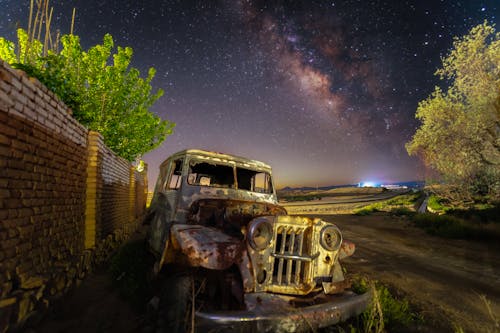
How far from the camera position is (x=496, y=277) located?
17.6ft

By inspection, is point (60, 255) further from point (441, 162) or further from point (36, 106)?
point (441, 162)

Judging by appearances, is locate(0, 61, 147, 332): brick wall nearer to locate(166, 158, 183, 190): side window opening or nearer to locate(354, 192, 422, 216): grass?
locate(166, 158, 183, 190): side window opening

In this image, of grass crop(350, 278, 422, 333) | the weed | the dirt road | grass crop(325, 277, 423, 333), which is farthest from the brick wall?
the weed

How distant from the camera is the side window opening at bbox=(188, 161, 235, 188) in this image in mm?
4773

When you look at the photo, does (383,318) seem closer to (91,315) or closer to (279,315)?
(279,315)

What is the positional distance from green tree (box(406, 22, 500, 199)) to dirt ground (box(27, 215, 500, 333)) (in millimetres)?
3878

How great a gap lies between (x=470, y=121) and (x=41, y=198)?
592 inches

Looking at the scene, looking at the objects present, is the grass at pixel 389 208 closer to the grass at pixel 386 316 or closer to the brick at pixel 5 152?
the grass at pixel 386 316

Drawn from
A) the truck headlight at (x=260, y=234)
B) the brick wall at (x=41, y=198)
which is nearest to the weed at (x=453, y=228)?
the truck headlight at (x=260, y=234)

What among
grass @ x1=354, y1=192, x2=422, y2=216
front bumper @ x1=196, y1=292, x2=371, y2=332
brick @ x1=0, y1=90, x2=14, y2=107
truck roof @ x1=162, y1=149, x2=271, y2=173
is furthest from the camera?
grass @ x1=354, y1=192, x2=422, y2=216

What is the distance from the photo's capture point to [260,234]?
2.73 m

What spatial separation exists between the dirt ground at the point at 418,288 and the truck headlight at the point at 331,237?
158 cm

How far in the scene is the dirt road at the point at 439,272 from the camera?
3.57 meters

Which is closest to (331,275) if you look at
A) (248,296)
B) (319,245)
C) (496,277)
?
(319,245)
